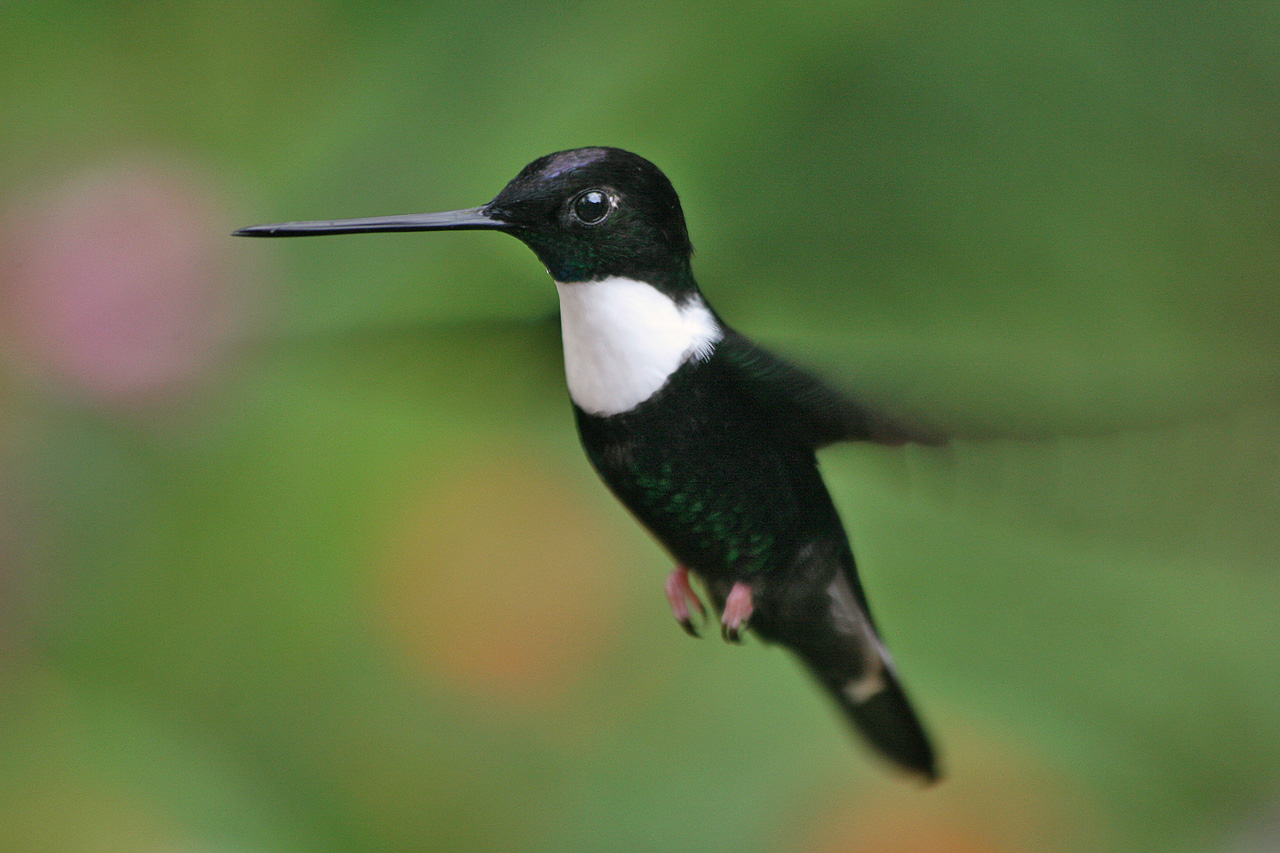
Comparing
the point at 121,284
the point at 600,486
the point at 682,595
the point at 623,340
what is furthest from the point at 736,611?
the point at 121,284

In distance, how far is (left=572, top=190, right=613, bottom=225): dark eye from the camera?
489 mm

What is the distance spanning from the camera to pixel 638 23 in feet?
4.25

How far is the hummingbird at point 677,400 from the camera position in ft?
1.60

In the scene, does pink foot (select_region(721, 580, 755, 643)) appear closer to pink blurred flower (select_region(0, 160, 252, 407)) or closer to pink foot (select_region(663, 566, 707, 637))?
pink foot (select_region(663, 566, 707, 637))

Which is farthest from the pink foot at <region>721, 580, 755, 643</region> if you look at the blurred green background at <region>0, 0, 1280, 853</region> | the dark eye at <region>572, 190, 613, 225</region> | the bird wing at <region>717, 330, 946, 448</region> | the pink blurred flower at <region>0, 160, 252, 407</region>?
the pink blurred flower at <region>0, 160, 252, 407</region>

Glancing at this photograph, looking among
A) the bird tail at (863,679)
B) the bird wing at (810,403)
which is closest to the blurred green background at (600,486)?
the bird tail at (863,679)

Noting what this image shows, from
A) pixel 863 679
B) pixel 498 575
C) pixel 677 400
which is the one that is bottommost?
pixel 863 679

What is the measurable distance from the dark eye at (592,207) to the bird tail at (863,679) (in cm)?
29

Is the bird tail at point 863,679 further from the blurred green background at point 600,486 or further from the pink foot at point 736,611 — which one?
the blurred green background at point 600,486

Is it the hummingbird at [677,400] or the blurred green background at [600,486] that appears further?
the blurred green background at [600,486]

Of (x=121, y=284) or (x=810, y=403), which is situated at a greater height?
(x=121, y=284)

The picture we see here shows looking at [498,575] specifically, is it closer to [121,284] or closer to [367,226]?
[121,284]

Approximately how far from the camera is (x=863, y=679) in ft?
2.49

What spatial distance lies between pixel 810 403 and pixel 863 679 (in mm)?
319
